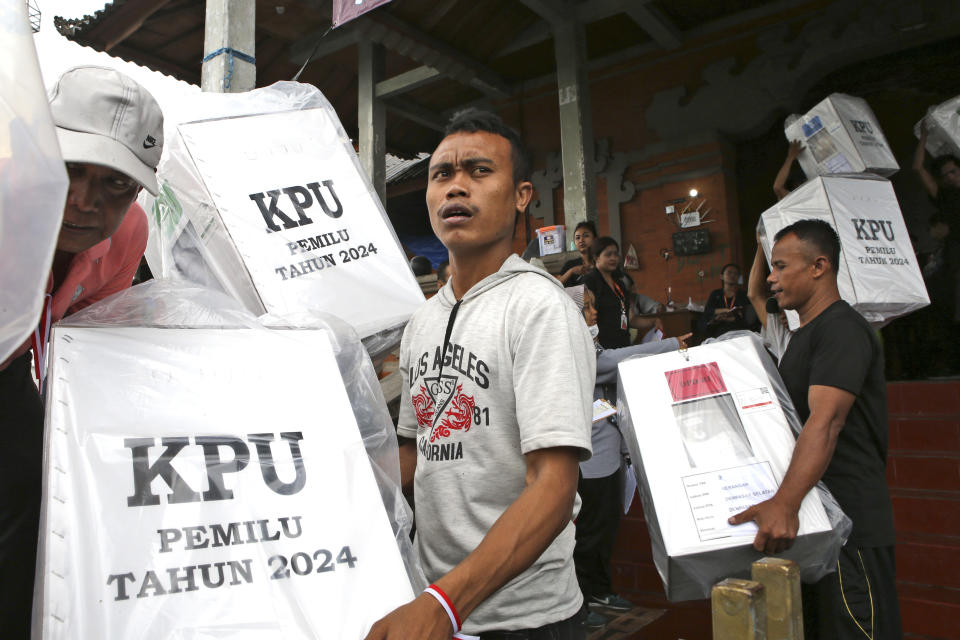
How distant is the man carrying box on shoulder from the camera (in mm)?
946

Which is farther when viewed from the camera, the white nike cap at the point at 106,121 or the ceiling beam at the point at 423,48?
the ceiling beam at the point at 423,48

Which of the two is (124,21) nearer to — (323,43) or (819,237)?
(323,43)

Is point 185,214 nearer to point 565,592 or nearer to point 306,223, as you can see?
point 306,223

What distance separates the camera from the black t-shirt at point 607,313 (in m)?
4.18

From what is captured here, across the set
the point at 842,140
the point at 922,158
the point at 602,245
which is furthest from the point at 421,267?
the point at 922,158

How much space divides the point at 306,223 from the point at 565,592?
3.77ft

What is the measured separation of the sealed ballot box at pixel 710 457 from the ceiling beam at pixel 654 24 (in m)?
5.30

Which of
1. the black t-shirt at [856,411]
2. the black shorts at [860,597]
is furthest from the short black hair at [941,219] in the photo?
the black shorts at [860,597]

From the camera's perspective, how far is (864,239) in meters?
3.43

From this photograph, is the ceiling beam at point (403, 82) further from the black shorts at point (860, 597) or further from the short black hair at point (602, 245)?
the black shorts at point (860, 597)

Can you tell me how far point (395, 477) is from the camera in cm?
117

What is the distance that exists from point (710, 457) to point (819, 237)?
1097 millimetres

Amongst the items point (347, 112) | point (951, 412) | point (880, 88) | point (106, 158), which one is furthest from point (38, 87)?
point (880, 88)

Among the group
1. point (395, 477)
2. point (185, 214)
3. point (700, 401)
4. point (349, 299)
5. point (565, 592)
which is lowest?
point (565, 592)
